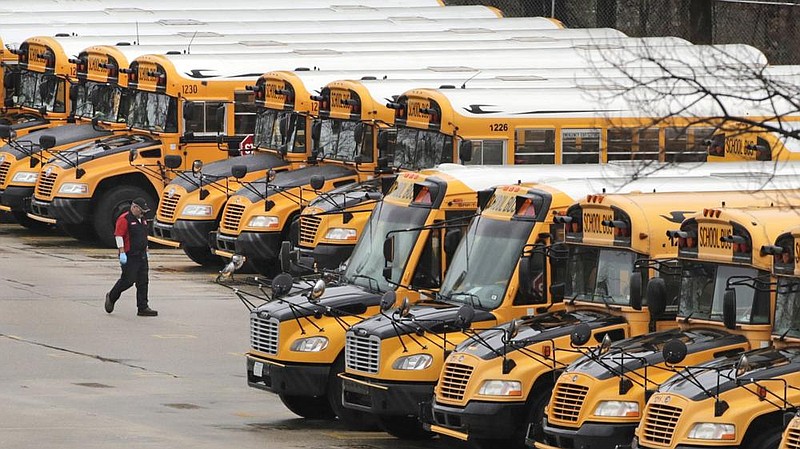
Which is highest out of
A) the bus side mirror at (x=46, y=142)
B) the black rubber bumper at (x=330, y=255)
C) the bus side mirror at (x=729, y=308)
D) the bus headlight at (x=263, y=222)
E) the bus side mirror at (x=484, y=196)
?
the bus side mirror at (x=484, y=196)

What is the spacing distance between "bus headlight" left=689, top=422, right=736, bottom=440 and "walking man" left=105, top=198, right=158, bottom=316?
11597mm

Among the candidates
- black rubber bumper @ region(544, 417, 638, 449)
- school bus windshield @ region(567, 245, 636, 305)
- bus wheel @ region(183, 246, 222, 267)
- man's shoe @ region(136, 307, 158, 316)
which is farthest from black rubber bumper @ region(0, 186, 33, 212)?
black rubber bumper @ region(544, 417, 638, 449)

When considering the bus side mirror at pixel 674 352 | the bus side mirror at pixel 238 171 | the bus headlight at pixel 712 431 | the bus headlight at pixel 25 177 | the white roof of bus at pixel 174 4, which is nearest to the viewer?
the bus headlight at pixel 712 431

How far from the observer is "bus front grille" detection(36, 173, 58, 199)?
2975 centimetres

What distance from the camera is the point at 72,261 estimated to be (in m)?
28.9

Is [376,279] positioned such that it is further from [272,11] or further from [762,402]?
[272,11]

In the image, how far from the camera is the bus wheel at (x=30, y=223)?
32.7 metres

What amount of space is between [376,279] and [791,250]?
17.0 feet

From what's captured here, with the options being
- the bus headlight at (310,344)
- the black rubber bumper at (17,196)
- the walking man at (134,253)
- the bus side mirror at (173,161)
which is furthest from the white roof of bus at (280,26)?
the bus headlight at (310,344)

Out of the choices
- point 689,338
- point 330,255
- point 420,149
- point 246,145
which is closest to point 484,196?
point 689,338

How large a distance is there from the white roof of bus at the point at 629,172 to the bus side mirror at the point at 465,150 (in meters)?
4.05

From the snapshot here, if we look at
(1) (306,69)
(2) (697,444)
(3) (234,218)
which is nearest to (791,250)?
(2) (697,444)

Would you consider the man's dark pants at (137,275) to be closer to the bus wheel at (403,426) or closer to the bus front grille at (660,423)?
the bus wheel at (403,426)

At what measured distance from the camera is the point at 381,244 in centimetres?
1816
